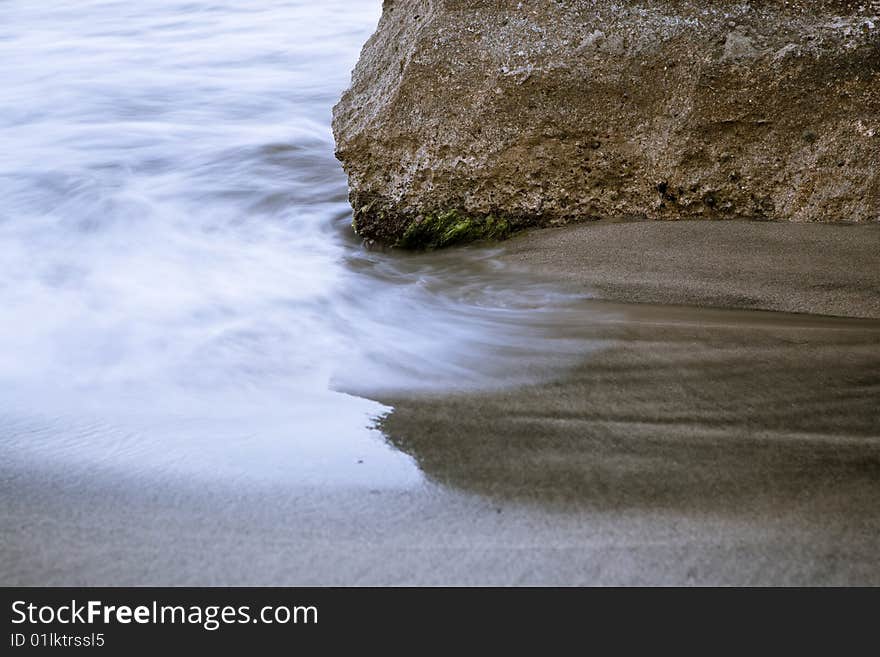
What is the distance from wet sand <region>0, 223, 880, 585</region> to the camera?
1.54m

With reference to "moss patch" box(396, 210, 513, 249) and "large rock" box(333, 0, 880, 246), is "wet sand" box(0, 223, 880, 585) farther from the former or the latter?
"moss patch" box(396, 210, 513, 249)

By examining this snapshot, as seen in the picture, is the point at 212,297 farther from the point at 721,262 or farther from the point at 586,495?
the point at 586,495

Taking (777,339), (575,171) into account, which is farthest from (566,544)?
(575,171)

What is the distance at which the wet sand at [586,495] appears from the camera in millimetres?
1536

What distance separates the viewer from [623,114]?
3146mm

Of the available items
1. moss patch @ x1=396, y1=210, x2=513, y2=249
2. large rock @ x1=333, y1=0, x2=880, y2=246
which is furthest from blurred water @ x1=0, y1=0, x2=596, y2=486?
large rock @ x1=333, y1=0, x2=880, y2=246

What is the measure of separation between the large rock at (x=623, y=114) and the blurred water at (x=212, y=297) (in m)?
0.35

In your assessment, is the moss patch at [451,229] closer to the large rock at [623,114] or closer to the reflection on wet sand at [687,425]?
the large rock at [623,114]

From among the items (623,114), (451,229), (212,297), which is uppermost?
(623,114)

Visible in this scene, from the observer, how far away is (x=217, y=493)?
182cm

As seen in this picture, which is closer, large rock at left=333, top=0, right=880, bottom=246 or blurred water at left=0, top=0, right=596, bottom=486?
blurred water at left=0, top=0, right=596, bottom=486

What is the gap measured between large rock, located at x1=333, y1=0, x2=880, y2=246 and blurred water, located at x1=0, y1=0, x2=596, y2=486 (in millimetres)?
353

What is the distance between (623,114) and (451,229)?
77 centimetres

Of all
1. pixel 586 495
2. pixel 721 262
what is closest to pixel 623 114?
pixel 721 262
